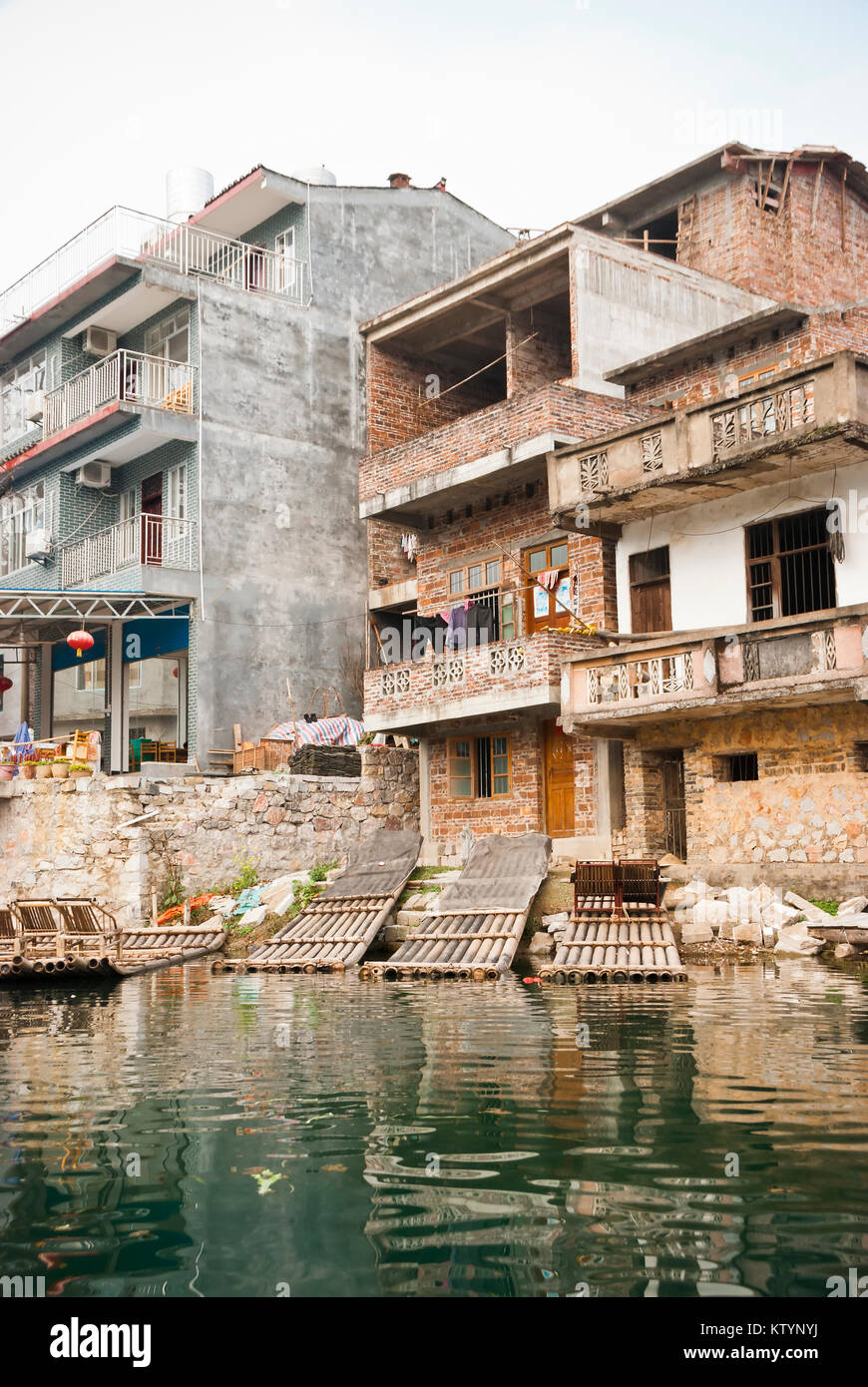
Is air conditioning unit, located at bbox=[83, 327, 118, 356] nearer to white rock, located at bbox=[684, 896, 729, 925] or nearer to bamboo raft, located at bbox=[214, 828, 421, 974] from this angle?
bamboo raft, located at bbox=[214, 828, 421, 974]

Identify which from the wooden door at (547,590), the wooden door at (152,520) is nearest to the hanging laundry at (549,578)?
the wooden door at (547,590)

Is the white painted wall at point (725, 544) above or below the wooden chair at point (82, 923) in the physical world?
above

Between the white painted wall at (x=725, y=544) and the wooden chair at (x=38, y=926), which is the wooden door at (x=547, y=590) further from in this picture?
the wooden chair at (x=38, y=926)

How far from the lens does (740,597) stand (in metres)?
21.7

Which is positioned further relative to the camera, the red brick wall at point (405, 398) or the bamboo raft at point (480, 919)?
the red brick wall at point (405, 398)

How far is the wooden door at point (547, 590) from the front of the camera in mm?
25844

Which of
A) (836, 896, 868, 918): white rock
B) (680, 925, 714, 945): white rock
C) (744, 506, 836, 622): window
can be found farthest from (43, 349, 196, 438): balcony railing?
(836, 896, 868, 918): white rock

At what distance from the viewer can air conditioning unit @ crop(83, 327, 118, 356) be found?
33844 mm

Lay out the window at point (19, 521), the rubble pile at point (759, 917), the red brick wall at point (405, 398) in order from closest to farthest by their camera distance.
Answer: the rubble pile at point (759, 917) < the red brick wall at point (405, 398) < the window at point (19, 521)

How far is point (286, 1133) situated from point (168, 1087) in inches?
79.0

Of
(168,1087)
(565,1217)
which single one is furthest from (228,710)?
(565,1217)

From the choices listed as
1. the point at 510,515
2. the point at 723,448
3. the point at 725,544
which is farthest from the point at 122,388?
the point at 723,448

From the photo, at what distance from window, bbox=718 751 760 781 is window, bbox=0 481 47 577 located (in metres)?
20.6

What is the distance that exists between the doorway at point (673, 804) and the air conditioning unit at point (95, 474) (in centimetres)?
1734
